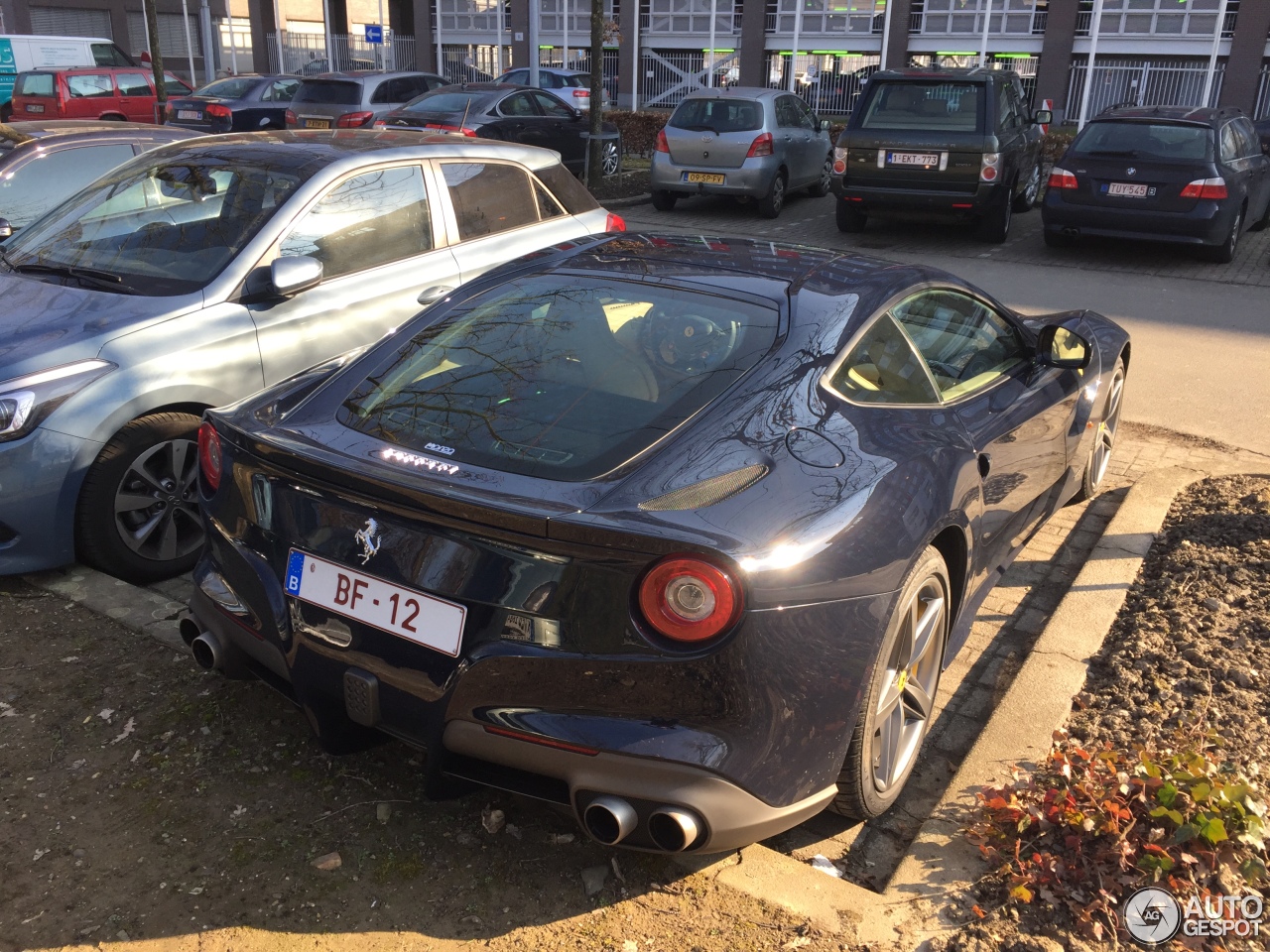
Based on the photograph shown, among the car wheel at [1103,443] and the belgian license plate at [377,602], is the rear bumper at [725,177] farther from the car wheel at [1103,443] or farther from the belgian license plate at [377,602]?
the belgian license plate at [377,602]

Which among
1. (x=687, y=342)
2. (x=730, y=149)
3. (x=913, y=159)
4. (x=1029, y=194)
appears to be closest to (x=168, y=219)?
(x=687, y=342)

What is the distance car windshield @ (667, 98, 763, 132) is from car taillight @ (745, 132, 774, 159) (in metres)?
0.14

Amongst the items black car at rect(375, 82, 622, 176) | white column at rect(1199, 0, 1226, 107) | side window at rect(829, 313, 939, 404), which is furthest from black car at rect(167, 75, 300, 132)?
white column at rect(1199, 0, 1226, 107)

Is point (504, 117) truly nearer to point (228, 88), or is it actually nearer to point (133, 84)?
point (228, 88)

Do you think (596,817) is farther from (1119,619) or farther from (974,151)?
(974,151)

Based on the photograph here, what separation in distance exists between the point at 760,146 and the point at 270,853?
1323 centimetres

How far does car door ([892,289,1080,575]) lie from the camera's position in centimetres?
362

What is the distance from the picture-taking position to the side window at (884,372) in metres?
3.17

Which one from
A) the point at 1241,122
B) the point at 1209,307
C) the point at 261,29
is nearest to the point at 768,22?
the point at 261,29

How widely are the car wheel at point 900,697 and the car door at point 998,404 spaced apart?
403 millimetres

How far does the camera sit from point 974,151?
1219cm

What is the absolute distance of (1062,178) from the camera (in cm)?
1218

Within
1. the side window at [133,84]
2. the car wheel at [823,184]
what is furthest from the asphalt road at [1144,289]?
the side window at [133,84]

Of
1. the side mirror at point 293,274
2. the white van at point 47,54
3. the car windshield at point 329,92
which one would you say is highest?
the white van at point 47,54
